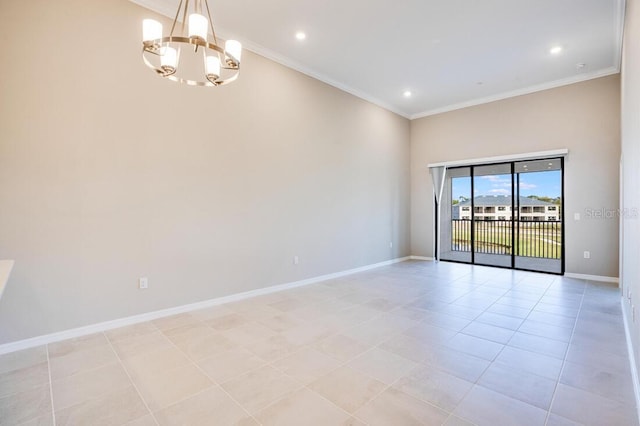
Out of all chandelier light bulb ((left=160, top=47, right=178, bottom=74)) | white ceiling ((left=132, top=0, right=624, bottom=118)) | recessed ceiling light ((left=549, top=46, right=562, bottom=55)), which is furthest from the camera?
recessed ceiling light ((left=549, top=46, right=562, bottom=55))

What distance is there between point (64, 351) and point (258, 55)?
4.26 m

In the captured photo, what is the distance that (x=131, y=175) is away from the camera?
134 inches

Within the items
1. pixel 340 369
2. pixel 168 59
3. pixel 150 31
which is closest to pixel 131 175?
pixel 168 59

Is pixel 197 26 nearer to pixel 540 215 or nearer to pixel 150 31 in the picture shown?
pixel 150 31

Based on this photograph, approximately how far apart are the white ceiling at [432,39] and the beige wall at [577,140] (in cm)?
32

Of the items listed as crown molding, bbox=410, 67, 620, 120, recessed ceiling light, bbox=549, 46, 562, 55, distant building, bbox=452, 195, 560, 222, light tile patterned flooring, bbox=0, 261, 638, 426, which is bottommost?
light tile patterned flooring, bbox=0, 261, 638, 426

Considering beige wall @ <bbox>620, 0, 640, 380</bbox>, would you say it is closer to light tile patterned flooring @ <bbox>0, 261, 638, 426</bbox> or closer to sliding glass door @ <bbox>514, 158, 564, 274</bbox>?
light tile patterned flooring @ <bbox>0, 261, 638, 426</bbox>

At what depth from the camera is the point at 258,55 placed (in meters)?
4.59

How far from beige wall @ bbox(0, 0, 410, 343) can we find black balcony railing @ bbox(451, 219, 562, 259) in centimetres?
402

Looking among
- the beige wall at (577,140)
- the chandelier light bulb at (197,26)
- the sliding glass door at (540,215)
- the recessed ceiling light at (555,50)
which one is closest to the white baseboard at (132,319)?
the chandelier light bulb at (197,26)

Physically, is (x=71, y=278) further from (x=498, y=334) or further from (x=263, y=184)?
(x=498, y=334)

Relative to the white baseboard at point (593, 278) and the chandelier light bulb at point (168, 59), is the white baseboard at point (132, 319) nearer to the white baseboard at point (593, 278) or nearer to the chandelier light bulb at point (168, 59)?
the chandelier light bulb at point (168, 59)

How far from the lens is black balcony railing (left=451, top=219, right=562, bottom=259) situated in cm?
623

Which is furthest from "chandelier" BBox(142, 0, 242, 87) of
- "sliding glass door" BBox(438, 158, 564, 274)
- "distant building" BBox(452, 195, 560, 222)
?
"distant building" BBox(452, 195, 560, 222)
